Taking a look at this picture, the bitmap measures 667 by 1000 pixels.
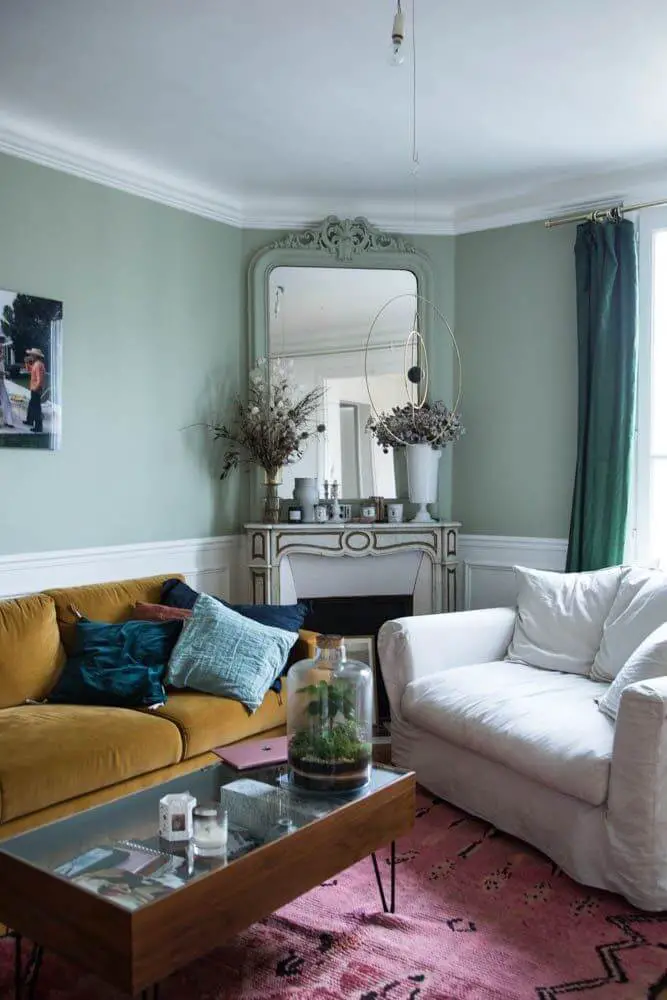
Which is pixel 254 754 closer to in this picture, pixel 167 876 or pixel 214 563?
pixel 167 876

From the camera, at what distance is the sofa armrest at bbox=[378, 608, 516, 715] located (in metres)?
3.56

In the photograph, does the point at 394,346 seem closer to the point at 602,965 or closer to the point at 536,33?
the point at 536,33

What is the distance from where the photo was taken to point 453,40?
3049 mm

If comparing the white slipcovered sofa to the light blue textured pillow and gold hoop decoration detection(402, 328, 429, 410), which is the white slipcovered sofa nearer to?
the light blue textured pillow

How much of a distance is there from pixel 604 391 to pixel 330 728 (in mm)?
2619

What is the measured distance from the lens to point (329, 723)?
93.2 inches

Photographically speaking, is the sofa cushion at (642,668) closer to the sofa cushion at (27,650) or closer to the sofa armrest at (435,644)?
the sofa armrest at (435,644)

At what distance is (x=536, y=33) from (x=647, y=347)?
1.75 metres

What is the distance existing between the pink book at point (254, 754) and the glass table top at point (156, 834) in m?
0.03

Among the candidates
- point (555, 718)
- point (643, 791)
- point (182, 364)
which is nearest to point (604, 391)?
point (555, 718)

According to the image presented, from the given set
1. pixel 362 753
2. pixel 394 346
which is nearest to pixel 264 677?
pixel 362 753

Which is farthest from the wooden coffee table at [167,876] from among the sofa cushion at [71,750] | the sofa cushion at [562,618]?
the sofa cushion at [562,618]

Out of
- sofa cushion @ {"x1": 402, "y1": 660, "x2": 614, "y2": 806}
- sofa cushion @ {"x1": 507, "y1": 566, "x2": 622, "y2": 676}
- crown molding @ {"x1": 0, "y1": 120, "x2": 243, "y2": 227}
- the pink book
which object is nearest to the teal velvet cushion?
the pink book

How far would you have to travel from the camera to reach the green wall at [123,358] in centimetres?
380
